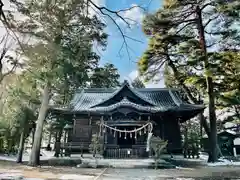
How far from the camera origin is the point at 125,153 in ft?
51.9

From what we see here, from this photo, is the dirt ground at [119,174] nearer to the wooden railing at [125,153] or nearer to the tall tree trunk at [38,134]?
the tall tree trunk at [38,134]

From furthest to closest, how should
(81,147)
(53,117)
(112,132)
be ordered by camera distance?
1. (53,117)
2. (112,132)
3. (81,147)

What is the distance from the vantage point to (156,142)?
14203mm

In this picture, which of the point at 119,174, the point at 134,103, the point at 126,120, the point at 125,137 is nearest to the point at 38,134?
the point at 125,137

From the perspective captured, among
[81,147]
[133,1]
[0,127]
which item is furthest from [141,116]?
[133,1]

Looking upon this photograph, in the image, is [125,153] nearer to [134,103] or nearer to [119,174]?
[134,103]

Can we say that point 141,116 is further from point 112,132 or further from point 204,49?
point 204,49

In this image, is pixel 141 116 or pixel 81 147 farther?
pixel 141 116

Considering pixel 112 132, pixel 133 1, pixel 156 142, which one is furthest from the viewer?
pixel 112 132

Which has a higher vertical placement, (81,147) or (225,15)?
(225,15)

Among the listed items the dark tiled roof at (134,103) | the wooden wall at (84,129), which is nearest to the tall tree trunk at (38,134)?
the dark tiled roof at (134,103)

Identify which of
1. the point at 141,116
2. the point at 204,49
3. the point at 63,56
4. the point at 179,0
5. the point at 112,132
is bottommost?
the point at 112,132

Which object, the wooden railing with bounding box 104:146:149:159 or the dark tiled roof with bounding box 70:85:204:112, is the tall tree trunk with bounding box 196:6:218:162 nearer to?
the dark tiled roof with bounding box 70:85:204:112

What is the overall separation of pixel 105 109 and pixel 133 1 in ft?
41.4
